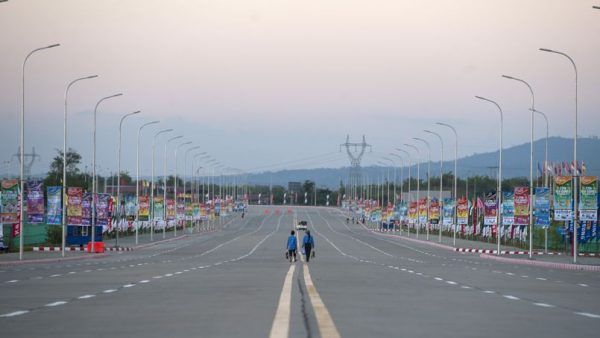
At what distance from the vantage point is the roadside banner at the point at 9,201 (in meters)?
52.2

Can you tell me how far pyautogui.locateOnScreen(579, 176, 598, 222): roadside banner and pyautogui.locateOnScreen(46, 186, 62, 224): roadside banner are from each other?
27.7 metres

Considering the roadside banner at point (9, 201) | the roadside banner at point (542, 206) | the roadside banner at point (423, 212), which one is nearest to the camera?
the roadside banner at point (9, 201)

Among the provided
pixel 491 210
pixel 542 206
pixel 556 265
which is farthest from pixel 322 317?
pixel 491 210

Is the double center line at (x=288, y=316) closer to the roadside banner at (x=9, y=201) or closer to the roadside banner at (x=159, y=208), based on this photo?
the roadside banner at (x=9, y=201)

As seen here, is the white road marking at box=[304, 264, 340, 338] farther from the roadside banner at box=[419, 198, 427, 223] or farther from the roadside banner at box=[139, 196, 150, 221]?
the roadside banner at box=[419, 198, 427, 223]

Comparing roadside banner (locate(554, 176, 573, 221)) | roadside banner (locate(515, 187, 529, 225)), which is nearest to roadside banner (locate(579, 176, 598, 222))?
roadside banner (locate(554, 176, 573, 221))

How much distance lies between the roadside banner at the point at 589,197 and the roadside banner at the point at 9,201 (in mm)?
27036

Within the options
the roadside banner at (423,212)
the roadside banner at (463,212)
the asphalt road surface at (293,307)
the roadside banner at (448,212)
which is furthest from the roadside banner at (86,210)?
the roadside banner at (423,212)

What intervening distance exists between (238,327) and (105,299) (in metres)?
7.47

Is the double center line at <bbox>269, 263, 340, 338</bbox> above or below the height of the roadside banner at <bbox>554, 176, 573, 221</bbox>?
below

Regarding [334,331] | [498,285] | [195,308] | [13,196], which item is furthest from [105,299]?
[13,196]

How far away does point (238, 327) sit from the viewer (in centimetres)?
1608

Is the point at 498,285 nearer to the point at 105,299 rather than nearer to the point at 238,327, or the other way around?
the point at 105,299

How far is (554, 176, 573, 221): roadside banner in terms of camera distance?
176 ft
